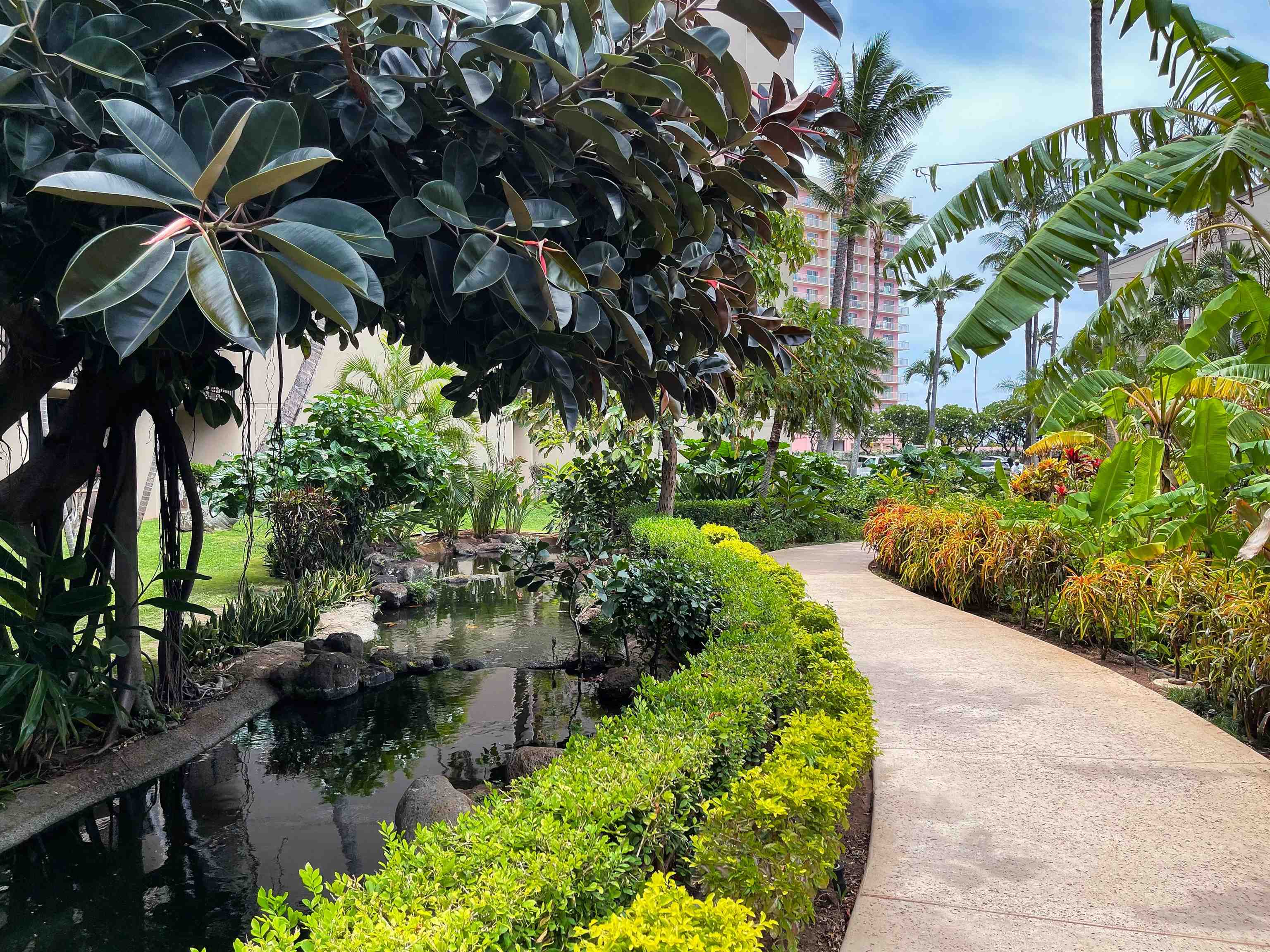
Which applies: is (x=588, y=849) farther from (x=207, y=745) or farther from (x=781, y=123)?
(x=207, y=745)

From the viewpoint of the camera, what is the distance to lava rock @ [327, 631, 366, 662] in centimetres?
805

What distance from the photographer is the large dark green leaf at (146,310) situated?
124 cm

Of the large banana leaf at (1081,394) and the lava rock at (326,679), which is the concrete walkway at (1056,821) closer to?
the large banana leaf at (1081,394)

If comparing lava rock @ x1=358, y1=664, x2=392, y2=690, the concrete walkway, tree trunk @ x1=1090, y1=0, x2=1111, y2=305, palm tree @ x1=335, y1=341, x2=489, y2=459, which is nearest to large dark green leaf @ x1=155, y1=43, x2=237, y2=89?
the concrete walkway

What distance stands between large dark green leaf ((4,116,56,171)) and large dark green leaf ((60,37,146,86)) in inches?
8.8

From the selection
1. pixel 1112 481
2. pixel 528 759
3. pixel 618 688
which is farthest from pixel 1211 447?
pixel 528 759

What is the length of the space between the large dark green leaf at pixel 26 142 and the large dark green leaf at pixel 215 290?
2.73 ft

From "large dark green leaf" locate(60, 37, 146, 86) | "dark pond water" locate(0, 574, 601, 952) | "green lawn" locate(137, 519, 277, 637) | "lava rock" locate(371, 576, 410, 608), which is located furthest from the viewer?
"lava rock" locate(371, 576, 410, 608)

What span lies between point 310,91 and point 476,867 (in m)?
1.91

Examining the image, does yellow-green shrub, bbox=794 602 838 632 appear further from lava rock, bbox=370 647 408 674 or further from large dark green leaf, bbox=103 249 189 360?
large dark green leaf, bbox=103 249 189 360

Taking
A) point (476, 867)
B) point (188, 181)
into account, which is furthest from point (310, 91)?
point (476, 867)

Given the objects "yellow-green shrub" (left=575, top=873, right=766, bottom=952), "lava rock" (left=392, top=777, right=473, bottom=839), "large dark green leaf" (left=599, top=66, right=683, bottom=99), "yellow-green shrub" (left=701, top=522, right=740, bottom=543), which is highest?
"large dark green leaf" (left=599, top=66, right=683, bottom=99)

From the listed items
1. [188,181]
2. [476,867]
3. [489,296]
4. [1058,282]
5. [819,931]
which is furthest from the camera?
[1058,282]

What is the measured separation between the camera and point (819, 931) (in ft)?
9.83
